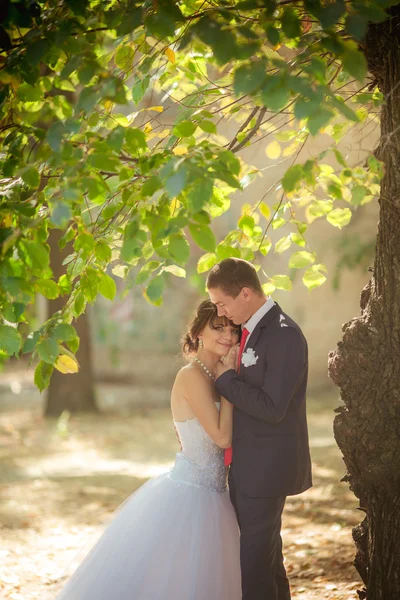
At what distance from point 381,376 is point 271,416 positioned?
0.62 meters

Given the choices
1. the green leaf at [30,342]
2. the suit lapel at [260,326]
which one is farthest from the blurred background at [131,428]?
the green leaf at [30,342]

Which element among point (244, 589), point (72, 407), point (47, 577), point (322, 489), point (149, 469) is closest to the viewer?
point (244, 589)

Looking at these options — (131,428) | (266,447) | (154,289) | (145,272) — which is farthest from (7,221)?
(131,428)

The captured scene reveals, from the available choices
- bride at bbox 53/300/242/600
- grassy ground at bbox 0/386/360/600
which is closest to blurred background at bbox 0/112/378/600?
grassy ground at bbox 0/386/360/600

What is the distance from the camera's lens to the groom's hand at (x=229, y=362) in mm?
3747

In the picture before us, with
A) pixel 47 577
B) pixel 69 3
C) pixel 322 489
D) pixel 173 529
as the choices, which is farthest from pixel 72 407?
pixel 69 3

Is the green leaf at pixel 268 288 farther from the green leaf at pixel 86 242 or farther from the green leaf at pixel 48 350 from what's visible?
the green leaf at pixel 48 350

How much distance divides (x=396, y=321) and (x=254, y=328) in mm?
697

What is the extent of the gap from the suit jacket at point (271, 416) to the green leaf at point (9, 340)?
3.21 ft

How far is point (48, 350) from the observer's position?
318cm

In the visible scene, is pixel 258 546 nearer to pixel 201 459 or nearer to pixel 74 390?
pixel 201 459

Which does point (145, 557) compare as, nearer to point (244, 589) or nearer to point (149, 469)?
point (244, 589)

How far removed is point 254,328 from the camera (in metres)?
3.71

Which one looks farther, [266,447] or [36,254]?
[266,447]
